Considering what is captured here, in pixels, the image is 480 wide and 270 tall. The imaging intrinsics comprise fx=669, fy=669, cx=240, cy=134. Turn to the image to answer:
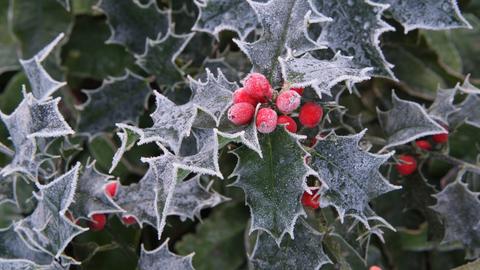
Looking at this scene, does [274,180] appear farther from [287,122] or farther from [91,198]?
[91,198]

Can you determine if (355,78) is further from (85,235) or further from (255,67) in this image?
(85,235)

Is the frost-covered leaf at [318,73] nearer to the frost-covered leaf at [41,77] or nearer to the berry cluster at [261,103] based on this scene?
the berry cluster at [261,103]

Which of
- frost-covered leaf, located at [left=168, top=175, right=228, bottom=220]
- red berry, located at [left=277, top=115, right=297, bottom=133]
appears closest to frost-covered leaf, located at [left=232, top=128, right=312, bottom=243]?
red berry, located at [left=277, top=115, right=297, bottom=133]

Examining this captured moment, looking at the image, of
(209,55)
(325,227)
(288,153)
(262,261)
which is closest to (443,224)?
(325,227)

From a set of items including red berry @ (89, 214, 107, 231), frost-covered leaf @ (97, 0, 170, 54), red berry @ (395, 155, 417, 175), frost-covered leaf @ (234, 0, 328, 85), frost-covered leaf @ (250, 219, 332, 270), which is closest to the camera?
frost-covered leaf @ (234, 0, 328, 85)

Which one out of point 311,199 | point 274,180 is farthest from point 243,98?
point 311,199

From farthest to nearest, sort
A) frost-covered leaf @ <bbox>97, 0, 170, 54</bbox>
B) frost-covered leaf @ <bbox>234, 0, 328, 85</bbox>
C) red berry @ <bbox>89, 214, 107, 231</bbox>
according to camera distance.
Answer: frost-covered leaf @ <bbox>97, 0, 170, 54</bbox> → red berry @ <bbox>89, 214, 107, 231</bbox> → frost-covered leaf @ <bbox>234, 0, 328, 85</bbox>

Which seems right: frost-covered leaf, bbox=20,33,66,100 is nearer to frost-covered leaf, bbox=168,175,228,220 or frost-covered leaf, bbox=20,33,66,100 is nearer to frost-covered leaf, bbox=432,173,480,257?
frost-covered leaf, bbox=168,175,228,220

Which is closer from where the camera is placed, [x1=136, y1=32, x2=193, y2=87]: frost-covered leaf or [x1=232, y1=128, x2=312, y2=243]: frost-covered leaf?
[x1=232, y1=128, x2=312, y2=243]: frost-covered leaf
